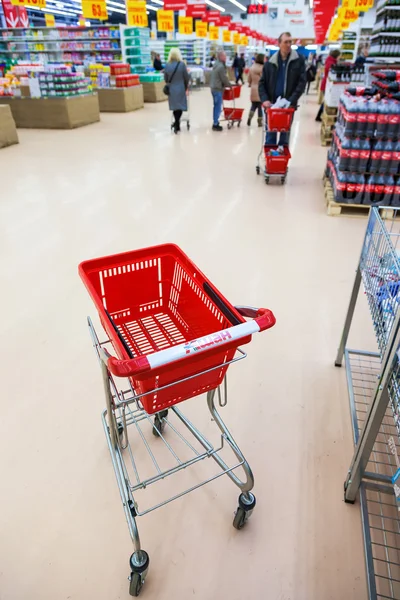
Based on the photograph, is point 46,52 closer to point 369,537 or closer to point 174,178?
point 174,178

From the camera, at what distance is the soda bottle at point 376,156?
13.2 ft

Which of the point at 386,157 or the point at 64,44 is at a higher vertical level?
the point at 64,44

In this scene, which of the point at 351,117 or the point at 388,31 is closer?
the point at 351,117

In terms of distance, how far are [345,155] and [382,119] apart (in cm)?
45

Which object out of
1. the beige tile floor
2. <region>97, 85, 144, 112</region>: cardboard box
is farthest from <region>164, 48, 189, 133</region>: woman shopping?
the beige tile floor

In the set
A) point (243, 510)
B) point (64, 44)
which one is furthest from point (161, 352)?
point (64, 44)

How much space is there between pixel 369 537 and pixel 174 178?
5.29 meters

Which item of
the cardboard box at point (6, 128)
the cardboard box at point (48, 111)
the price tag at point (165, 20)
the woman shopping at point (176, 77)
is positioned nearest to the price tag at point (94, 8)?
the price tag at point (165, 20)

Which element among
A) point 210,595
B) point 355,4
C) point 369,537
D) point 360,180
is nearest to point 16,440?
point 210,595

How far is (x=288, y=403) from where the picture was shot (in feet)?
6.77

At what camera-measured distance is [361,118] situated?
3.94 metres

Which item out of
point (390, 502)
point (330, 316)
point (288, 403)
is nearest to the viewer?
point (390, 502)

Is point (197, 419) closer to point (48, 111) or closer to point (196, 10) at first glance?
point (48, 111)

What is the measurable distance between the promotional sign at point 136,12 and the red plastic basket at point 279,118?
30.9 ft
